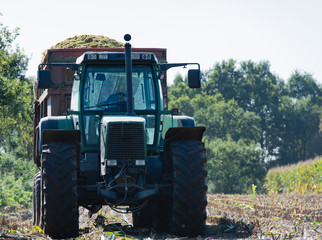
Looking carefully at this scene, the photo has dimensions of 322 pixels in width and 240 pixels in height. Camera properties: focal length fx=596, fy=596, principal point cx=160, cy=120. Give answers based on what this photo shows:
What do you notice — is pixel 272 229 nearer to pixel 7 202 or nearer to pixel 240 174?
pixel 7 202

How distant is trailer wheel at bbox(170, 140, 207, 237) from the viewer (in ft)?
29.1

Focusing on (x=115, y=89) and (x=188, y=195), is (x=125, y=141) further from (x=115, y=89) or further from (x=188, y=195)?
(x=188, y=195)

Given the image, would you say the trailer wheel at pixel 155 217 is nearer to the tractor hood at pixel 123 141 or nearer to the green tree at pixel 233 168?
the tractor hood at pixel 123 141

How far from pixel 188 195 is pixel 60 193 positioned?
1.88m

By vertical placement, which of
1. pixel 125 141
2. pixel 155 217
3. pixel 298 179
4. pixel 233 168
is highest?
pixel 125 141

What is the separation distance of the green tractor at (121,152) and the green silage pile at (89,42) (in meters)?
3.23

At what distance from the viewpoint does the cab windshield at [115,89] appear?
Result: 9.72 m

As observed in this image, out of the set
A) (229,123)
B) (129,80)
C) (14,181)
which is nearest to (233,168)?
(229,123)

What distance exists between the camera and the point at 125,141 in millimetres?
9078

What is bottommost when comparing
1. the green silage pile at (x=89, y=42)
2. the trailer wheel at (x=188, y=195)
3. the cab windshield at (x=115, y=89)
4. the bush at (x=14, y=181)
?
the bush at (x=14, y=181)

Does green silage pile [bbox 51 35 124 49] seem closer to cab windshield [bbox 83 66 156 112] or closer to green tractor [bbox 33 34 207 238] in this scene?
green tractor [bbox 33 34 207 238]

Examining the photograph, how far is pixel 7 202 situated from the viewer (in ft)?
84.1

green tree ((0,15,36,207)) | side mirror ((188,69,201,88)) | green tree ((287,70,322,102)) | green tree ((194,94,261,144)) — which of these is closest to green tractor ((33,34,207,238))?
side mirror ((188,69,201,88))

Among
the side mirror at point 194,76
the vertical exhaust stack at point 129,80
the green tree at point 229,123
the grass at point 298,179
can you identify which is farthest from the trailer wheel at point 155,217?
the green tree at point 229,123
